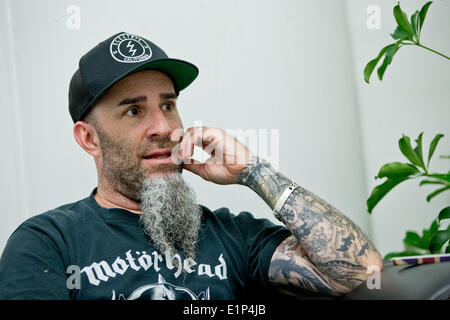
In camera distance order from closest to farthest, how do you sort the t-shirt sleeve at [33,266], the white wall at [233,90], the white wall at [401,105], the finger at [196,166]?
the t-shirt sleeve at [33,266]
the finger at [196,166]
the white wall at [233,90]
the white wall at [401,105]

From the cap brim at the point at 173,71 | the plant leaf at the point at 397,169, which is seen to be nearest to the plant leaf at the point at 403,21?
the plant leaf at the point at 397,169

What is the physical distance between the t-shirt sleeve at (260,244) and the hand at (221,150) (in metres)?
0.17

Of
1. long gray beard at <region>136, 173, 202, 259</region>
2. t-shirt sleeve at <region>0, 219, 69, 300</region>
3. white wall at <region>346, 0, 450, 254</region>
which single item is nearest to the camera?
t-shirt sleeve at <region>0, 219, 69, 300</region>

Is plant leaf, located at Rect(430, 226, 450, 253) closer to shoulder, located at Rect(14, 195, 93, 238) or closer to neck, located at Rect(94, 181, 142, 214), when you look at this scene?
neck, located at Rect(94, 181, 142, 214)

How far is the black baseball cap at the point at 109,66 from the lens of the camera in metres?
1.23

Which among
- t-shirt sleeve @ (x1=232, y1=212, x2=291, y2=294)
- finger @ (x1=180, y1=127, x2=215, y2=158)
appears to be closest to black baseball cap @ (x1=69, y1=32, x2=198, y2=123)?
finger @ (x1=180, y1=127, x2=215, y2=158)

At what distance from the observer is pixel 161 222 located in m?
1.24

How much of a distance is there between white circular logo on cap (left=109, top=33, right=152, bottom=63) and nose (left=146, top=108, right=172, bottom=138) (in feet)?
0.56

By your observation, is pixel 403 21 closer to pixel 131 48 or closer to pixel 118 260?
pixel 131 48

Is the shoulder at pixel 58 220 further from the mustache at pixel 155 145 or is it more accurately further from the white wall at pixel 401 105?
the white wall at pixel 401 105

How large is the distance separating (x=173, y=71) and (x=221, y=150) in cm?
31

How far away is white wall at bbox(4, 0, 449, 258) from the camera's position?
166cm
